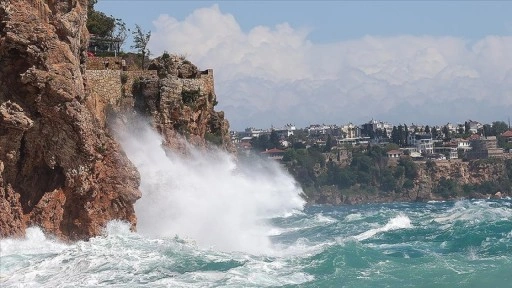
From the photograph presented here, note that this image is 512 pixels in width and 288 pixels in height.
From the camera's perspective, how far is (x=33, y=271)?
1809 centimetres

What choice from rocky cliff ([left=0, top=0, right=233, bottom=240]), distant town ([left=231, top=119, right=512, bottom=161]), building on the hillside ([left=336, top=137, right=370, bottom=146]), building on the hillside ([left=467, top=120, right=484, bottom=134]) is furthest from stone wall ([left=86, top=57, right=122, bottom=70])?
building on the hillside ([left=467, top=120, right=484, bottom=134])

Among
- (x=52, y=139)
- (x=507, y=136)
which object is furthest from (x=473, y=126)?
(x=52, y=139)

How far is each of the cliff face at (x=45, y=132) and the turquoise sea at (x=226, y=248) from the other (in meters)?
0.72

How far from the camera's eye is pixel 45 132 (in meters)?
21.6

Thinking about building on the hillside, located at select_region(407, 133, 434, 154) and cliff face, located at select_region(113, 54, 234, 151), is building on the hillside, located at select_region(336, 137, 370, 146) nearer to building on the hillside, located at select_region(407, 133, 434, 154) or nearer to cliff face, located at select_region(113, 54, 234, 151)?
building on the hillside, located at select_region(407, 133, 434, 154)

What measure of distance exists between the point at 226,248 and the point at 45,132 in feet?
23.0

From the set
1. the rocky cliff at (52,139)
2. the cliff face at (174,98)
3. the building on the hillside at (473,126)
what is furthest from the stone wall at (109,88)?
the building on the hillside at (473,126)

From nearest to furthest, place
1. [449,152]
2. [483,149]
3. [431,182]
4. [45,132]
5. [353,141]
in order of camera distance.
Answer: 1. [45,132]
2. [431,182]
3. [483,149]
4. [449,152]
5. [353,141]

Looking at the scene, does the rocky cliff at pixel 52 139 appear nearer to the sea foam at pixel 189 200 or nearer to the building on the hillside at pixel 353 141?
the sea foam at pixel 189 200

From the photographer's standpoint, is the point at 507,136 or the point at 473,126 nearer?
the point at 507,136

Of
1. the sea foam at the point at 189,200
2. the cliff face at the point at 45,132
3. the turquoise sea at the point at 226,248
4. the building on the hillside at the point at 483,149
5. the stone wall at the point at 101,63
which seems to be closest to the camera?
the turquoise sea at the point at 226,248

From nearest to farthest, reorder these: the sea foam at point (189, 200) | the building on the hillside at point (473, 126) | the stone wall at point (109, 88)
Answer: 1. the sea foam at point (189, 200)
2. the stone wall at point (109, 88)
3. the building on the hillside at point (473, 126)

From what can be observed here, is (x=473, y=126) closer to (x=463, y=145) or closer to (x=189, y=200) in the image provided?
(x=463, y=145)

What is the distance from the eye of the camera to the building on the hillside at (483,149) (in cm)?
14338
